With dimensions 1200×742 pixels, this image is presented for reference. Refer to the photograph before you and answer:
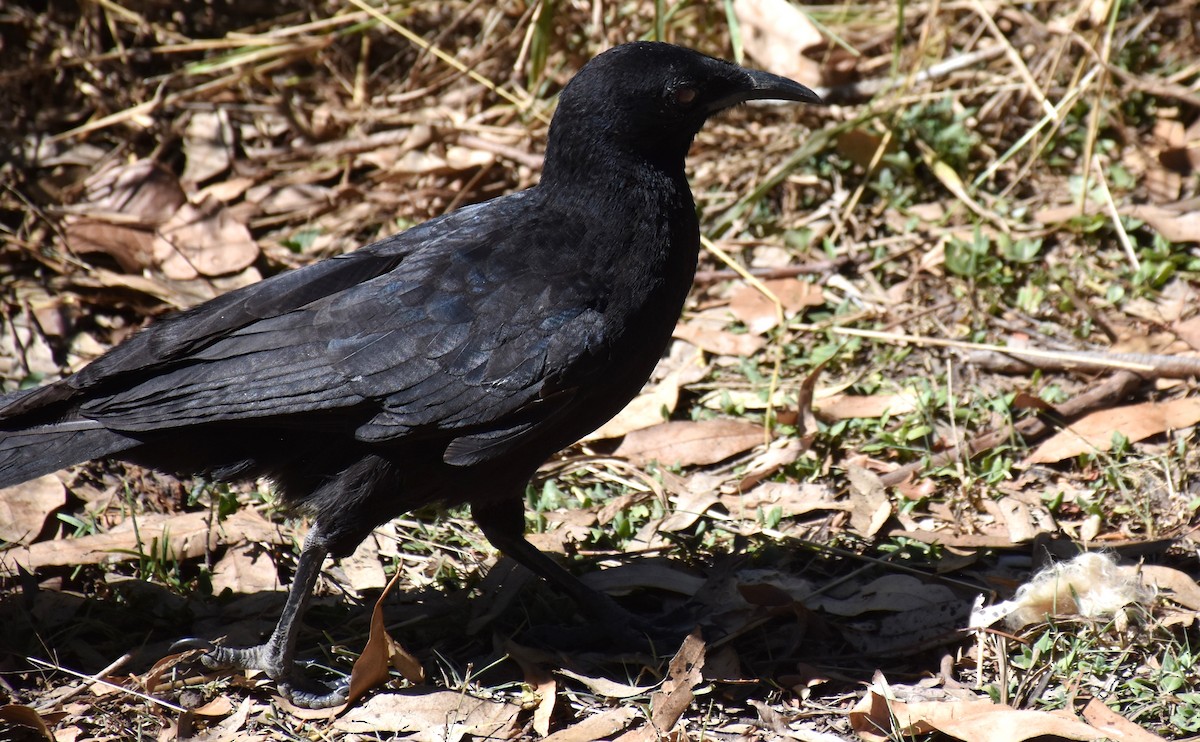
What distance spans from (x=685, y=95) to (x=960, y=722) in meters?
2.08

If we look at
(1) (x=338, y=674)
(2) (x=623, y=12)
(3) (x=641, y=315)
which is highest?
(2) (x=623, y=12)

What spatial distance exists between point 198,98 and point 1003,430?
4738mm

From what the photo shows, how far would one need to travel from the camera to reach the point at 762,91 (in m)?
4.09

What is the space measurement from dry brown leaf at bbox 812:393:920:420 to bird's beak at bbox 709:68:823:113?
1381mm

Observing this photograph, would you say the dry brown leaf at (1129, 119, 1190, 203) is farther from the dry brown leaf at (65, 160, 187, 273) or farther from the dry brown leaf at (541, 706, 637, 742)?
the dry brown leaf at (65, 160, 187, 273)

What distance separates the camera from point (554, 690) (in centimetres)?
370

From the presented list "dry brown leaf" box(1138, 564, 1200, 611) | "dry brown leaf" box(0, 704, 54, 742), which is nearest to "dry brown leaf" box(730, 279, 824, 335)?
"dry brown leaf" box(1138, 564, 1200, 611)

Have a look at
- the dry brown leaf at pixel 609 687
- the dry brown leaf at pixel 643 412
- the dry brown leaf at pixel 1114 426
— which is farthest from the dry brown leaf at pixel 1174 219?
the dry brown leaf at pixel 609 687

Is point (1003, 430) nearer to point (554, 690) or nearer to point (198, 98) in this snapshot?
point (554, 690)

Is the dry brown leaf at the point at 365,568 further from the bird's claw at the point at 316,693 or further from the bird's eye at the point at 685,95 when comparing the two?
the bird's eye at the point at 685,95

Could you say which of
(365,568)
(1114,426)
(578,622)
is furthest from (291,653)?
(1114,426)

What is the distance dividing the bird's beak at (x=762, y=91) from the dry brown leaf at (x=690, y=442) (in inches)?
55.8

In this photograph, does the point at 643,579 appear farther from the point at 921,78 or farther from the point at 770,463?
the point at 921,78

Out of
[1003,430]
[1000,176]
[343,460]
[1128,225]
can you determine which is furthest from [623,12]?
[343,460]
